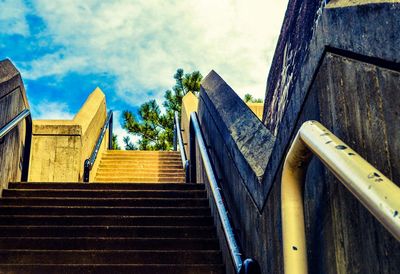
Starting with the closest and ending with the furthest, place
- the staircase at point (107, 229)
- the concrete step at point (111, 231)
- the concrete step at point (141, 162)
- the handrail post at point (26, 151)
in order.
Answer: the staircase at point (107, 229), the concrete step at point (111, 231), the handrail post at point (26, 151), the concrete step at point (141, 162)

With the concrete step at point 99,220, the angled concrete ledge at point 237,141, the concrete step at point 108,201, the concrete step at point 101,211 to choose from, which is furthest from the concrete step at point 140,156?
the concrete step at point 99,220

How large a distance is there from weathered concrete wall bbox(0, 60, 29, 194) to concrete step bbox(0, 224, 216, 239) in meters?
1.02

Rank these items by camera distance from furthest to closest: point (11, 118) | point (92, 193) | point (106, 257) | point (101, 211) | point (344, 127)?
point (11, 118)
point (92, 193)
point (101, 211)
point (106, 257)
point (344, 127)

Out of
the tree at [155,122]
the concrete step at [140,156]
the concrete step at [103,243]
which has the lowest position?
the concrete step at [103,243]

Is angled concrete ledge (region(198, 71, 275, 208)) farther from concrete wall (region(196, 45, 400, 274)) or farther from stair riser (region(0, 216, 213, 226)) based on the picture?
stair riser (region(0, 216, 213, 226))

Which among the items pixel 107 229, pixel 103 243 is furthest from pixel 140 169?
pixel 103 243

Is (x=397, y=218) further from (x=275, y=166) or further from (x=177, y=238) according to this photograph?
(x=177, y=238)

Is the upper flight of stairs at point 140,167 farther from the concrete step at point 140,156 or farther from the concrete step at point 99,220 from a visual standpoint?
the concrete step at point 99,220

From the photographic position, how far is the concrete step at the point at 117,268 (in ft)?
11.2

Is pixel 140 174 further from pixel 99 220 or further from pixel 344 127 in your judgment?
pixel 344 127

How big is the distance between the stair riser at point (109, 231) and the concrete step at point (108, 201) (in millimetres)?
647

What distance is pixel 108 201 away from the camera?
4.86 meters

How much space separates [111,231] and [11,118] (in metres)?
2.10

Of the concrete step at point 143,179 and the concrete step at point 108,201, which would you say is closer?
the concrete step at point 108,201
